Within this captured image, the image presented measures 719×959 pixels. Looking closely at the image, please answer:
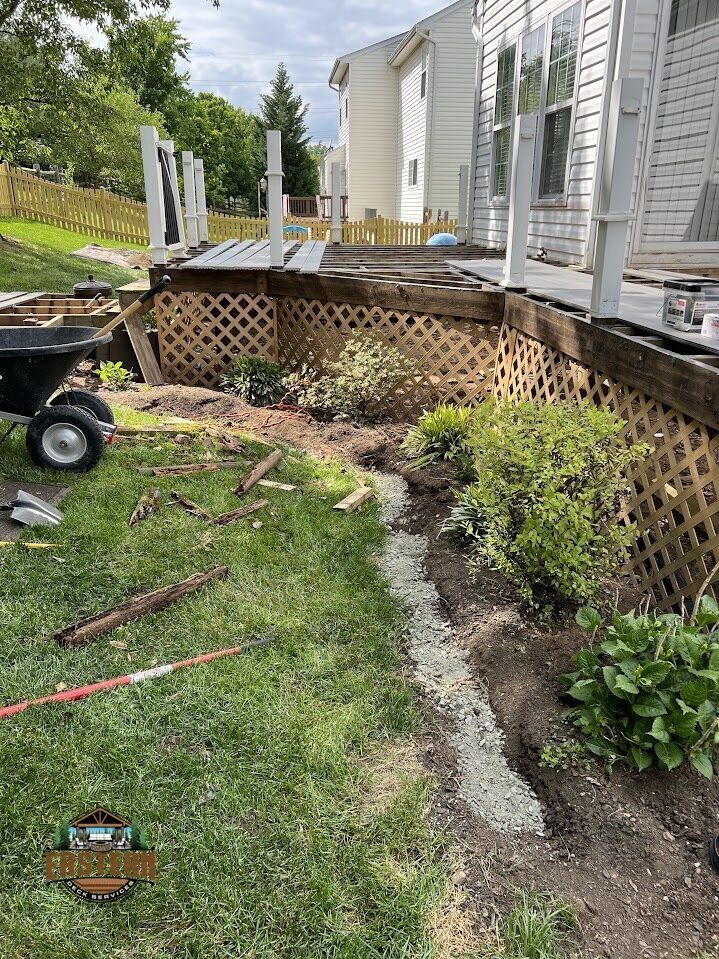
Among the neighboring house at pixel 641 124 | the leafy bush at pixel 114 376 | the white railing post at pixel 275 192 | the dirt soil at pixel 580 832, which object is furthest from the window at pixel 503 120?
the dirt soil at pixel 580 832

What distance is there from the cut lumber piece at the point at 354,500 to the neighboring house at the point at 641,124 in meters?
3.15

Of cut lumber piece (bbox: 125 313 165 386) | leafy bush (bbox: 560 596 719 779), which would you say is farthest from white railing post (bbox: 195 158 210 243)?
leafy bush (bbox: 560 596 719 779)

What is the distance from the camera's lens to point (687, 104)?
6.62 m

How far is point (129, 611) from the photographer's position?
126 inches

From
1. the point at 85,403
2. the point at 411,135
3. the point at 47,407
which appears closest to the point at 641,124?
the point at 85,403

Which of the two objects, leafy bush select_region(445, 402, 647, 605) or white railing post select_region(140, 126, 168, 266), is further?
white railing post select_region(140, 126, 168, 266)

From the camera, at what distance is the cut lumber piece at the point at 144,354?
7.49 meters

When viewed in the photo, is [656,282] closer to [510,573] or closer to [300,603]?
[510,573]

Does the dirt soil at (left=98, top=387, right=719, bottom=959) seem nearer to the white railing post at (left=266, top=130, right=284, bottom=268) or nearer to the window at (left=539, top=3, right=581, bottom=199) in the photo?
the white railing post at (left=266, top=130, right=284, bottom=268)

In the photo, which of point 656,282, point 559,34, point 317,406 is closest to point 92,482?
point 317,406

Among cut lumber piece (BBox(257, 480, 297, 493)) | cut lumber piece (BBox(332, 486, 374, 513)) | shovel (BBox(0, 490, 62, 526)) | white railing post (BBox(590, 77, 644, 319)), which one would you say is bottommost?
cut lumber piece (BBox(332, 486, 374, 513))

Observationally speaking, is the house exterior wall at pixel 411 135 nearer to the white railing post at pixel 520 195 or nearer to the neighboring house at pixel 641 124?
the neighboring house at pixel 641 124

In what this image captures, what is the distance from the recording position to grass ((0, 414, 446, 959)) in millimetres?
1915

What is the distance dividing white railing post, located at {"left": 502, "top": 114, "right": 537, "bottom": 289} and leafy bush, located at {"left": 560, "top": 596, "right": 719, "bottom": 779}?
3787mm
